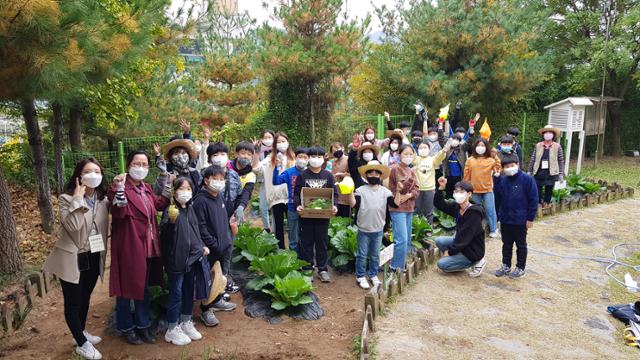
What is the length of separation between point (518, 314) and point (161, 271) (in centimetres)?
388

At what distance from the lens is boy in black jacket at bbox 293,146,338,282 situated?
587 cm

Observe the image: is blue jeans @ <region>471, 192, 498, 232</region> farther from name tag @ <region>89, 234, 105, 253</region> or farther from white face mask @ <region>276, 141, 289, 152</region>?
name tag @ <region>89, 234, 105, 253</region>

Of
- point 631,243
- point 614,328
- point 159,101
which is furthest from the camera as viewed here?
point 159,101

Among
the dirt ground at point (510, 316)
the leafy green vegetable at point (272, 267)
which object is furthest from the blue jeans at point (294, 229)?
the dirt ground at point (510, 316)

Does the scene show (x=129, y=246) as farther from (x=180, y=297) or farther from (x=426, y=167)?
(x=426, y=167)

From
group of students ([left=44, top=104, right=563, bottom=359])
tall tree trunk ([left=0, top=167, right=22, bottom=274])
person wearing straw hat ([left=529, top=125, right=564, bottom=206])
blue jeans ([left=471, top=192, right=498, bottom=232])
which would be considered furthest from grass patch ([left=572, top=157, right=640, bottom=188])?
tall tree trunk ([left=0, top=167, right=22, bottom=274])

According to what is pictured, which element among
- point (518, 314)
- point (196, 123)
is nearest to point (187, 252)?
point (518, 314)

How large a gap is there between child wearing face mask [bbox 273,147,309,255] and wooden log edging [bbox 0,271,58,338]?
3.03 meters

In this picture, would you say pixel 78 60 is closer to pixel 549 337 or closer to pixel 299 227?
pixel 299 227

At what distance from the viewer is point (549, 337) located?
4.94 m

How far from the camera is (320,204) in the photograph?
5.78 m

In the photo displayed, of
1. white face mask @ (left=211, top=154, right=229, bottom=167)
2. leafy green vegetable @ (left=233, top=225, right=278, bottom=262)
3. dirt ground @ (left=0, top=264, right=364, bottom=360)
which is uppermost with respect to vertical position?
white face mask @ (left=211, top=154, right=229, bottom=167)

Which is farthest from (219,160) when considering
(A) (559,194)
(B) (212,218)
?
(A) (559,194)

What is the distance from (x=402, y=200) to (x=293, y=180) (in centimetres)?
140
